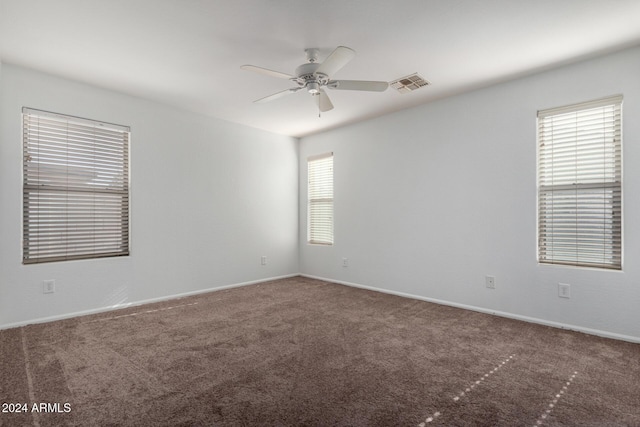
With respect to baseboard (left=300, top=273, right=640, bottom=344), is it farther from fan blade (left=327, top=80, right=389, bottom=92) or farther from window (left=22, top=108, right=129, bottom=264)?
window (left=22, top=108, right=129, bottom=264)

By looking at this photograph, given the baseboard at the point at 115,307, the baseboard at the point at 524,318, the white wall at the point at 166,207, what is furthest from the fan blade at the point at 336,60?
the baseboard at the point at 115,307

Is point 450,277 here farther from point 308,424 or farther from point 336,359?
point 308,424

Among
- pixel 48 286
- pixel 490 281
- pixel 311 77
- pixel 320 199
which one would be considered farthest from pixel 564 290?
pixel 48 286

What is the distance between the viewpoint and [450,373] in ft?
7.20

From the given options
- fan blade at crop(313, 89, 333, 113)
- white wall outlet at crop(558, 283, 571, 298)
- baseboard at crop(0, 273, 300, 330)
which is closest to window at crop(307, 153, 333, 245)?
baseboard at crop(0, 273, 300, 330)

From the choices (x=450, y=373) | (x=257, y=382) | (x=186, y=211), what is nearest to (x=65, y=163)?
(x=186, y=211)

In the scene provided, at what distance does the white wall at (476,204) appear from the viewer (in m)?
2.81

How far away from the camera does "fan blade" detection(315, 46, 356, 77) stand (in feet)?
7.39

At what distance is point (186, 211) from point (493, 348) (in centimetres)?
376

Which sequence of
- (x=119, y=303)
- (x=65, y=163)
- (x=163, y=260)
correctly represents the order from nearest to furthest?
(x=65, y=163), (x=119, y=303), (x=163, y=260)

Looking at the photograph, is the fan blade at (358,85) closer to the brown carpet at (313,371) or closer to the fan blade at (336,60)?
the fan blade at (336,60)

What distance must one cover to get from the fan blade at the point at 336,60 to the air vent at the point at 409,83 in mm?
1116

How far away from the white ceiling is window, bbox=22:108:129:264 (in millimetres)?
550

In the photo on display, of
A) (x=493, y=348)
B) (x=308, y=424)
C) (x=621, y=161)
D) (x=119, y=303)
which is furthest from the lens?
(x=119, y=303)
